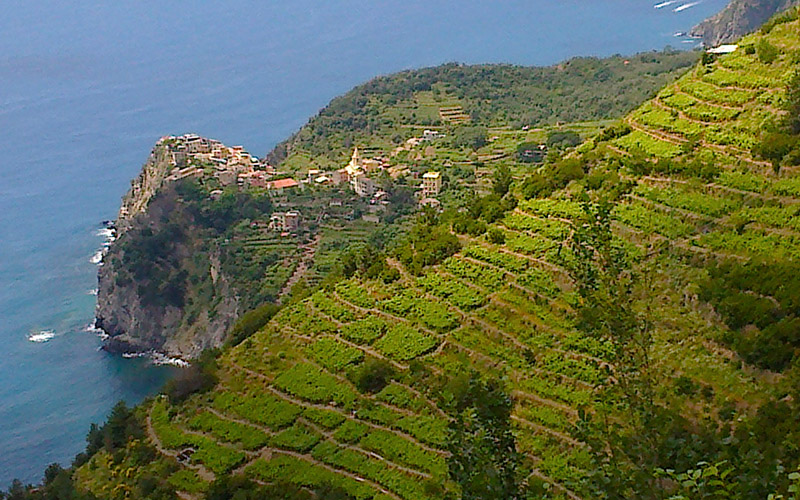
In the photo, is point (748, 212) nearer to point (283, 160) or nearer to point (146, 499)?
point (146, 499)

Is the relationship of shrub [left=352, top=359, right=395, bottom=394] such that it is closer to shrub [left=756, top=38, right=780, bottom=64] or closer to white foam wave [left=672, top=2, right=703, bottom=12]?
shrub [left=756, top=38, right=780, bottom=64]

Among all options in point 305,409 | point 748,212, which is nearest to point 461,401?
point 305,409

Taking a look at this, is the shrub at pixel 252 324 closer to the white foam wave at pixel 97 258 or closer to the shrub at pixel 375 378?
the shrub at pixel 375 378

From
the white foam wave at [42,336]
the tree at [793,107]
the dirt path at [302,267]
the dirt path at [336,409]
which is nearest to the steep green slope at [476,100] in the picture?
the dirt path at [302,267]

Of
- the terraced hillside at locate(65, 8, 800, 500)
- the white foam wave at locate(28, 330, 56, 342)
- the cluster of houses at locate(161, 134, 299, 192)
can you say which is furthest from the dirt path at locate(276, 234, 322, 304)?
the terraced hillside at locate(65, 8, 800, 500)

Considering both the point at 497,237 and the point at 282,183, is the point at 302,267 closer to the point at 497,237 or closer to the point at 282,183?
the point at 282,183

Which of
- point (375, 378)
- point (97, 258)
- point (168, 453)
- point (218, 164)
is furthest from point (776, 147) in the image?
point (97, 258)
